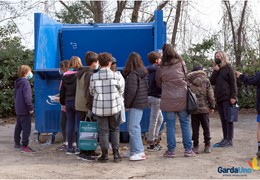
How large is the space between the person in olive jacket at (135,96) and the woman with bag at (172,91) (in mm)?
263

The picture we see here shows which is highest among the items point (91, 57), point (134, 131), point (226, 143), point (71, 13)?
point (71, 13)

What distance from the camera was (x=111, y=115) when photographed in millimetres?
5418

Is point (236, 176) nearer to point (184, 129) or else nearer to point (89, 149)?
point (184, 129)

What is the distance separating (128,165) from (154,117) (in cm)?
107

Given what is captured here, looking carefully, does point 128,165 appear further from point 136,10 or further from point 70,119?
point 136,10

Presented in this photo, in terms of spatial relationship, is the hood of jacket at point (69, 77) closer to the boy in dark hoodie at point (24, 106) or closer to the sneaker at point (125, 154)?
the boy in dark hoodie at point (24, 106)

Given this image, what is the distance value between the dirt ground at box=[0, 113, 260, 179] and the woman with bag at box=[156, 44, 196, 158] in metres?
0.35

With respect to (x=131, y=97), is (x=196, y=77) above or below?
above

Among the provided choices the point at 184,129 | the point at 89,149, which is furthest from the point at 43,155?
the point at 184,129

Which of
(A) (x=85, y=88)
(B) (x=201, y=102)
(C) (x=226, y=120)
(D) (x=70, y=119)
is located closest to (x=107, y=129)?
(A) (x=85, y=88)

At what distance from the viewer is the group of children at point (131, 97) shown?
5430 mm

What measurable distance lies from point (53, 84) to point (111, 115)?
5.09 ft

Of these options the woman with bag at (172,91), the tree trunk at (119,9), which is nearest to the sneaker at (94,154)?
the woman with bag at (172,91)

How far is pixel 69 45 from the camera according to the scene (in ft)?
25.4
